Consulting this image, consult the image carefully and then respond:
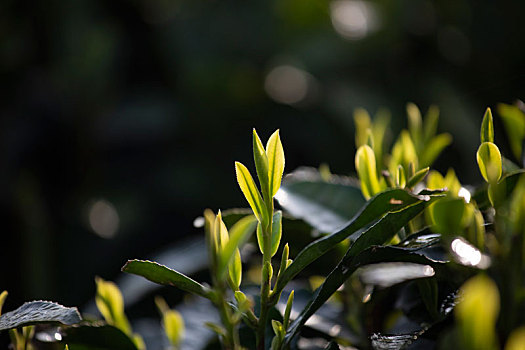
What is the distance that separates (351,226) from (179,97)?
1805mm

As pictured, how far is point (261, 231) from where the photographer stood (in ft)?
1.04

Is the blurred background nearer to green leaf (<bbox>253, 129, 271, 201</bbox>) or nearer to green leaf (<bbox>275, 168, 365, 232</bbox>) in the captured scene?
green leaf (<bbox>275, 168, 365, 232</bbox>)

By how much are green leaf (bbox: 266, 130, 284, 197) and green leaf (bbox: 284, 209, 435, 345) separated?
51mm

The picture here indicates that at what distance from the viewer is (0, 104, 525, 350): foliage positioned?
26 cm

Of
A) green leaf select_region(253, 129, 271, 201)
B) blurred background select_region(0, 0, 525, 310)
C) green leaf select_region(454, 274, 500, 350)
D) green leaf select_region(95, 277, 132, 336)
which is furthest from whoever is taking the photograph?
blurred background select_region(0, 0, 525, 310)

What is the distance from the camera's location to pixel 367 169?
38 centimetres

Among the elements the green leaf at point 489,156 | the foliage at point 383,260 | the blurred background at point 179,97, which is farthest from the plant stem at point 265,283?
the blurred background at point 179,97

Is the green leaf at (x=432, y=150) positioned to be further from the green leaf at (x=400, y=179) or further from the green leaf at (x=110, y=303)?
the green leaf at (x=110, y=303)

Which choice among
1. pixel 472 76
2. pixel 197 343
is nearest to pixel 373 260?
pixel 197 343

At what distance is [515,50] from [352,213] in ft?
5.64

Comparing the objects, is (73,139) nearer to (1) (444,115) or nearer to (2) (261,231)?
(1) (444,115)

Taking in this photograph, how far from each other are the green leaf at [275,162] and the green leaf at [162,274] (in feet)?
0.20

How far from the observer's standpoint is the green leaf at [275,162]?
1.00 ft

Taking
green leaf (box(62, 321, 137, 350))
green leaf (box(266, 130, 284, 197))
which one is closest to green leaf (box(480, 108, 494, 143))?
green leaf (box(266, 130, 284, 197))
